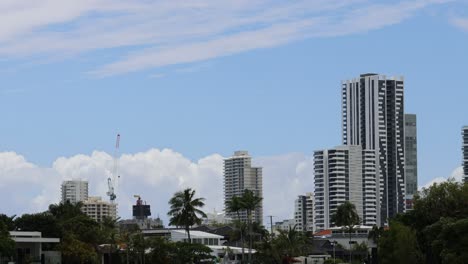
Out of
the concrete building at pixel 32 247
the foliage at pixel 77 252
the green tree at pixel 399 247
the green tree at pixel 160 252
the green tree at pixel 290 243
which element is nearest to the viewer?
the green tree at pixel 399 247

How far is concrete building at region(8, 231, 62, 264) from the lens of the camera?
118 metres

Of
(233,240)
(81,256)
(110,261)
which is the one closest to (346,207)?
(233,240)

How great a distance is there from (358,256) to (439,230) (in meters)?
79.5

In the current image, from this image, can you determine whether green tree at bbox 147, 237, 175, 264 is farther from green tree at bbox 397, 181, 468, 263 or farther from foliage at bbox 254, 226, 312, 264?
green tree at bbox 397, 181, 468, 263

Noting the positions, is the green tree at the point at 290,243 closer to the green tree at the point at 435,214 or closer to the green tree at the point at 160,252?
the green tree at the point at 160,252

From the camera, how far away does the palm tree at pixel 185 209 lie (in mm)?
152125

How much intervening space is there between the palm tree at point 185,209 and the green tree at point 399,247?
4555 centimetres

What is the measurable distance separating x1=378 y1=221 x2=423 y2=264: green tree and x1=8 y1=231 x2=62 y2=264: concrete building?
122 ft

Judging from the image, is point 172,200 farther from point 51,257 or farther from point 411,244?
point 411,244

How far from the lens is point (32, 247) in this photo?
121125 millimetres

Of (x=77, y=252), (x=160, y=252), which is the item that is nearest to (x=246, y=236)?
(x=160, y=252)

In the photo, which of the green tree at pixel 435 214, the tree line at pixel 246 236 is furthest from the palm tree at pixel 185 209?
the green tree at pixel 435 214

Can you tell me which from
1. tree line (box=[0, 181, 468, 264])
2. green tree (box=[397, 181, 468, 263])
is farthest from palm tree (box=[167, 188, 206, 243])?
green tree (box=[397, 181, 468, 263])

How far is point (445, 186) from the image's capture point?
11694 centimetres
